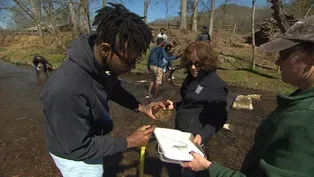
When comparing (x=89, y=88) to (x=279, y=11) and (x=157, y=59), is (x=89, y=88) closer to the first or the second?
(x=279, y=11)

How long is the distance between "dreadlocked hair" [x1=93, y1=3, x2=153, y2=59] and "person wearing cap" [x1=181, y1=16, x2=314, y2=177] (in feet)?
2.47

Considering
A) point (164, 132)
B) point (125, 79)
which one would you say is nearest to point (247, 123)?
point (164, 132)

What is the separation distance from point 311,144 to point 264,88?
813 centimetres

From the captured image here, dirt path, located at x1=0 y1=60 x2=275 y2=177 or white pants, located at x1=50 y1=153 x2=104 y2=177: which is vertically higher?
white pants, located at x1=50 y1=153 x2=104 y2=177

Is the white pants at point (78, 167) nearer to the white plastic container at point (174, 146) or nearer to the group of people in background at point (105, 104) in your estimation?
the group of people in background at point (105, 104)

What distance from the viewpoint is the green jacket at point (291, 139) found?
0.98 m

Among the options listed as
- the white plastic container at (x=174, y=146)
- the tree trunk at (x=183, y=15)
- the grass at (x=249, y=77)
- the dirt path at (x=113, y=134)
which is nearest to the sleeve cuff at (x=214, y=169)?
the white plastic container at (x=174, y=146)

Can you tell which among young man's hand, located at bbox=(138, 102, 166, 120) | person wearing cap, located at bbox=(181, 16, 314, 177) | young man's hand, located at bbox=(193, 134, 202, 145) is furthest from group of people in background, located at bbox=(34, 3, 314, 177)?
young man's hand, located at bbox=(138, 102, 166, 120)

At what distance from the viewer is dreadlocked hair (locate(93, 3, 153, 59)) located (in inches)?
53.8

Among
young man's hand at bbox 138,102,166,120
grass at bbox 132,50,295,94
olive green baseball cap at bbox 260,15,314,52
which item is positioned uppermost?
olive green baseball cap at bbox 260,15,314,52

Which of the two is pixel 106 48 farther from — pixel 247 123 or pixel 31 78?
pixel 31 78

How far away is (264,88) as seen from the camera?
835 cm

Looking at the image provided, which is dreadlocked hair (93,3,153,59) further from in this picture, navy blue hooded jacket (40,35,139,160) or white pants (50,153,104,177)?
white pants (50,153,104,177)

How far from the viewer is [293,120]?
3.38 ft
